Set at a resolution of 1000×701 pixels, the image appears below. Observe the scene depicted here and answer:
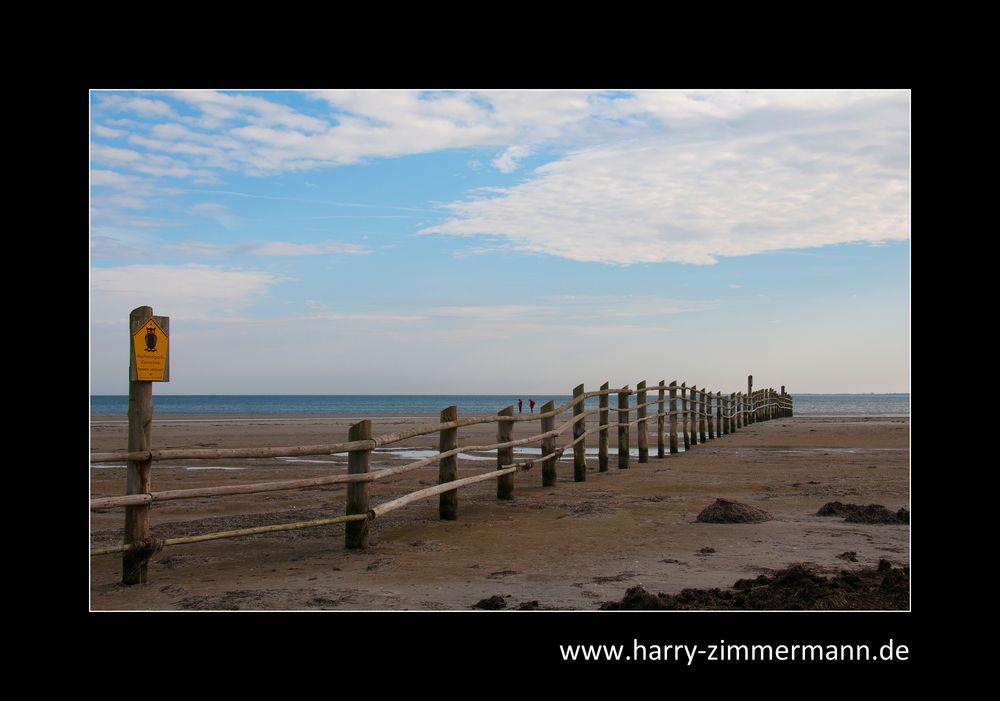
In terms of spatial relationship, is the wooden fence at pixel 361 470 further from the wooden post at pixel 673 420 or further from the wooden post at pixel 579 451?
the wooden post at pixel 673 420

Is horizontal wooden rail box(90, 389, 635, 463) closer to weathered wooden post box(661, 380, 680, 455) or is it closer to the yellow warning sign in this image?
the yellow warning sign

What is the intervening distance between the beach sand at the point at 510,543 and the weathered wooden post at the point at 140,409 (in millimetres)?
158

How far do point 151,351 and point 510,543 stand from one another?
284cm

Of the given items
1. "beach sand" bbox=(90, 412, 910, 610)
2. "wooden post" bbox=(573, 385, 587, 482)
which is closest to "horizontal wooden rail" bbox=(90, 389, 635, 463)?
"beach sand" bbox=(90, 412, 910, 610)

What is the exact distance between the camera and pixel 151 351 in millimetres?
→ 5012

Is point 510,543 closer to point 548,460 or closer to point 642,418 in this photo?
point 548,460

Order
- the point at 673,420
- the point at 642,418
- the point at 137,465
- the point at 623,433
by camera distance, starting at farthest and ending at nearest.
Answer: the point at 673,420 → the point at 642,418 → the point at 623,433 → the point at 137,465

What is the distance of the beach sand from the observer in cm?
473

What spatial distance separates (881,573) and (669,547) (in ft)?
4.92

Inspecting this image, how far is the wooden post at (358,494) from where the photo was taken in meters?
6.06

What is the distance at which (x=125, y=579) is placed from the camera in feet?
16.2

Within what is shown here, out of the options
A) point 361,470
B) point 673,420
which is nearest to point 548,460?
point 361,470

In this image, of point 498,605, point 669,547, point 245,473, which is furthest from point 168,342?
point 245,473
